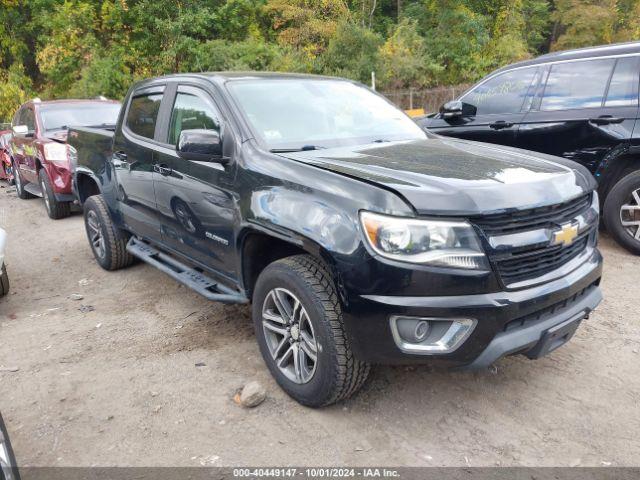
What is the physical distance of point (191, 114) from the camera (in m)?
3.71

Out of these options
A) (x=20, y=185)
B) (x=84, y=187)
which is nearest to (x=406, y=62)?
(x=20, y=185)

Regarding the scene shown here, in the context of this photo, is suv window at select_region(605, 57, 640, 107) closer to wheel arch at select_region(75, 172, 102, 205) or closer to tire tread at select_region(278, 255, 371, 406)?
tire tread at select_region(278, 255, 371, 406)

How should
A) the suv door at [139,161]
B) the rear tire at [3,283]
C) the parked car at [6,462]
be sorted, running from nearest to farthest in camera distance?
the parked car at [6,462]
the suv door at [139,161]
the rear tire at [3,283]

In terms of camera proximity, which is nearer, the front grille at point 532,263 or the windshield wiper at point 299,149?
the front grille at point 532,263

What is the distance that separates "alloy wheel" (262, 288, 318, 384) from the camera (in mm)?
2781

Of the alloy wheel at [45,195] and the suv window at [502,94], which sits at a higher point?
the suv window at [502,94]

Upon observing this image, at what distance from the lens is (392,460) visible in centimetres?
249

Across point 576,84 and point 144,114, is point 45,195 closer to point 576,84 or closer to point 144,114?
point 144,114

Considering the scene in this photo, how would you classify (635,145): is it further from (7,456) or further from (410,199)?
(7,456)

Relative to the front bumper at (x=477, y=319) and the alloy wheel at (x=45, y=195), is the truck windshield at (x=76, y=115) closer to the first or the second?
the alloy wheel at (x=45, y=195)

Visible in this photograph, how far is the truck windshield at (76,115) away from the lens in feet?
26.6

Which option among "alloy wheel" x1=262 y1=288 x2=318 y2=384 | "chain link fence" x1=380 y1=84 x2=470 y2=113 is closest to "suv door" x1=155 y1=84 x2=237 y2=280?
"alloy wheel" x1=262 y1=288 x2=318 y2=384

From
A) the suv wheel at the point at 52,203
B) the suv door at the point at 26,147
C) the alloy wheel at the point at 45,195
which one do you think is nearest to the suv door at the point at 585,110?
the suv wheel at the point at 52,203

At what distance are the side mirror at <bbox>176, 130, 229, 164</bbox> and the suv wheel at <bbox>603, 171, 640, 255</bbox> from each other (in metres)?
3.71
